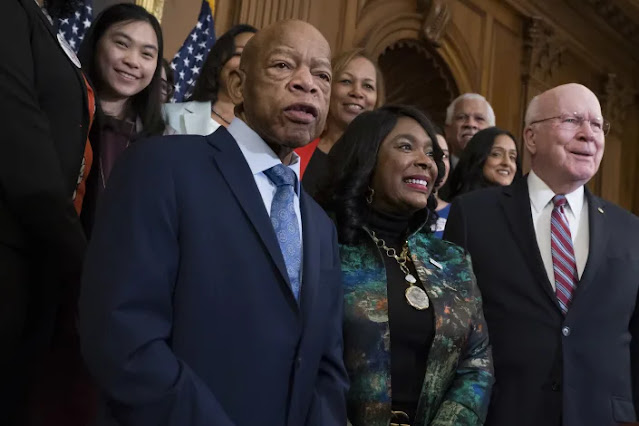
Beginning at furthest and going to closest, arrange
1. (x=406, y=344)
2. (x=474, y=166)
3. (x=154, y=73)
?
(x=474, y=166) → (x=154, y=73) → (x=406, y=344)

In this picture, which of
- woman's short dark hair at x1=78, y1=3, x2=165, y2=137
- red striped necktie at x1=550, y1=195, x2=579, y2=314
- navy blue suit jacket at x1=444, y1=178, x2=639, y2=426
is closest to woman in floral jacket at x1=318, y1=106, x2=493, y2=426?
navy blue suit jacket at x1=444, y1=178, x2=639, y2=426

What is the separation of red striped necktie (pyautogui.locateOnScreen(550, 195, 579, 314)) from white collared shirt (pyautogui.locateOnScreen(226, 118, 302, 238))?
1.04m

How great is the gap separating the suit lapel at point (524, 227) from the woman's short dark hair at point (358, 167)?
0.30 meters

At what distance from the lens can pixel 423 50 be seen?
634cm

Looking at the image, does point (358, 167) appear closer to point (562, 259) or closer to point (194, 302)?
point (562, 259)

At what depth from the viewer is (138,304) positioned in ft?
4.30

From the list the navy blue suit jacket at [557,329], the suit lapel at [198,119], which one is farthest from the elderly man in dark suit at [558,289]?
the suit lapel at [198,119]

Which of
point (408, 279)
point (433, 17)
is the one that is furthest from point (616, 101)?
point (408, 279)

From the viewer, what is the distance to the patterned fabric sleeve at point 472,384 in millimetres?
1922

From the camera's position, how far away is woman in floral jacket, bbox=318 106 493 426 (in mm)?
1927

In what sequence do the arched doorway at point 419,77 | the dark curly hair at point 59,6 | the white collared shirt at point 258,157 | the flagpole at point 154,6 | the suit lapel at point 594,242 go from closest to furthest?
the white collared shirt at point 258,157
the dark curly hair at point 59,6
the suit lapel at point 594,242
the flagpole at point 154,6
the arched doorway at point 419,77

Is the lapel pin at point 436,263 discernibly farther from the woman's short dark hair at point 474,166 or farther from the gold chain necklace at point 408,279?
the woman's short dark hair at point 474,166

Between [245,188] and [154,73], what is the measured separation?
4.16 feet

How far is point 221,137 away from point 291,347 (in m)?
0.45
